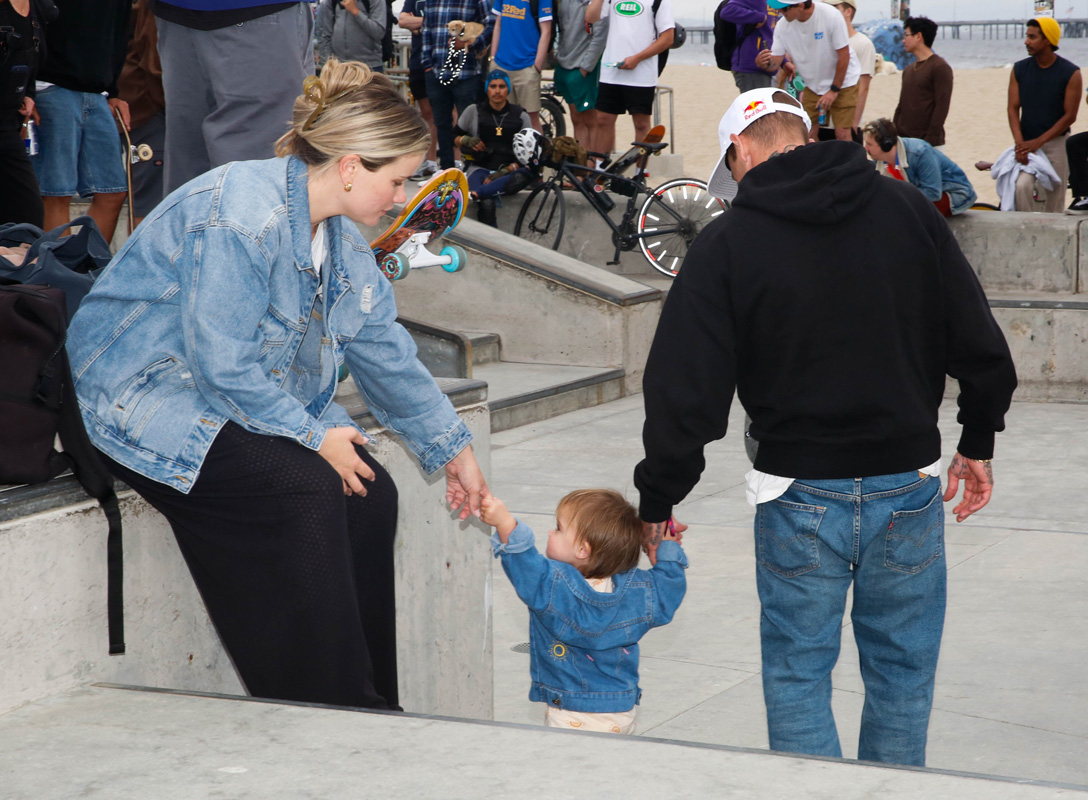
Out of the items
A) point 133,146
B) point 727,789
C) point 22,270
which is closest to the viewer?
point 727,789

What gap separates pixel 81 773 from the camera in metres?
2.38

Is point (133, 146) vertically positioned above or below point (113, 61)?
below

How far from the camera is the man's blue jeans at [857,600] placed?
9.56ft

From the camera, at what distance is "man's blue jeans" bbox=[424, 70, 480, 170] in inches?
472

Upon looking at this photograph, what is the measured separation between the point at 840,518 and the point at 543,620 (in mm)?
753

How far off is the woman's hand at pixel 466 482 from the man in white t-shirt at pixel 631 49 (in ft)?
28.7

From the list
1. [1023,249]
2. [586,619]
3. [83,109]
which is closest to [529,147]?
[1023,249]

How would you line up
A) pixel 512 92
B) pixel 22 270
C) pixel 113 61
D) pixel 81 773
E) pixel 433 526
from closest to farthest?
pixel 81 773, pixel 22 270, pixel 433 526, pixel 113 61, pixel 512 92

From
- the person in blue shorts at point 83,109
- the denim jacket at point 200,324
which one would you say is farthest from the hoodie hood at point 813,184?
the person in blue shorts at point 83,109

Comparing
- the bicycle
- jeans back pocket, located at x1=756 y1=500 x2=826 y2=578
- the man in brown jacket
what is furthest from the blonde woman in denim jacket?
the man in brown jacket

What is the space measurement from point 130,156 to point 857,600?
519 cm

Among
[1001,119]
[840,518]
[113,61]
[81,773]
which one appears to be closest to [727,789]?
[840,518]

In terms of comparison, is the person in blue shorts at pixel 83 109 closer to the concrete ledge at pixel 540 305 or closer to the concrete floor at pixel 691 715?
the concrete floor at pixel 691 715

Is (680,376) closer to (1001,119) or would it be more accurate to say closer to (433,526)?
(433,526)
